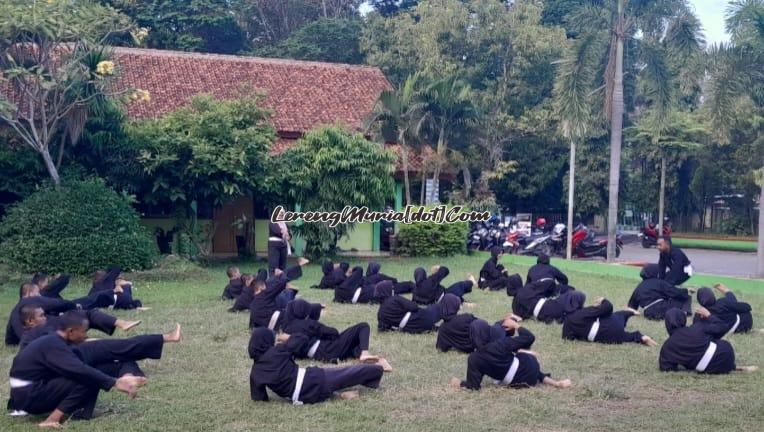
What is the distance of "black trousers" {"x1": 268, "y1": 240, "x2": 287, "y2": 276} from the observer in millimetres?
15727

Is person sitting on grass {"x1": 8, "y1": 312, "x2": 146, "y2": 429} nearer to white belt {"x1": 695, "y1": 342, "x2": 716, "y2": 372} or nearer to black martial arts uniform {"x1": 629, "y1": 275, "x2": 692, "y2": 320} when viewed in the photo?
white belt {"x1": 695, "y1": 342, "x2": 716, "y2": 372}

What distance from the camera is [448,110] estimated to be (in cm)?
2169

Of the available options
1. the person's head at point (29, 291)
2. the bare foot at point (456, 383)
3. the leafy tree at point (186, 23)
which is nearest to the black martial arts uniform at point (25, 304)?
the person's head at point (29, 291)

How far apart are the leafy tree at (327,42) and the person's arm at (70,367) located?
89.4ft

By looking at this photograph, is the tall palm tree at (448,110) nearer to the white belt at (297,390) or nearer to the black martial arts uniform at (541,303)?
the black martial arts uniform at (541,303)

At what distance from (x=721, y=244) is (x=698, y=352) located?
2282 centimetres

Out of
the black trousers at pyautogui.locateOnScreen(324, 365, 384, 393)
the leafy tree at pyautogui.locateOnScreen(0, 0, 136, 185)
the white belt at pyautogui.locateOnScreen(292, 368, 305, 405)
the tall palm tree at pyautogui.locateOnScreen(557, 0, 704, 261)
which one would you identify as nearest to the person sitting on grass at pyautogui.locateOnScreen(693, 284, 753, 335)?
the black trousers at pyautogui.locateOnScreen(324, 365, 384, 393)

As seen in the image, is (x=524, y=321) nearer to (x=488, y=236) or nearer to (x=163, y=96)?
(x=488, y=236)

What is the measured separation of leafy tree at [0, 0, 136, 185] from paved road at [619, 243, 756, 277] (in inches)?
569

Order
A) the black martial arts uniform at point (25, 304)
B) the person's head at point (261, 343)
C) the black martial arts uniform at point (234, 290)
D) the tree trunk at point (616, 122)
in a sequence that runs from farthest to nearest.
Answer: the tree trunk at point (616, 122)
the black martial arts uniform at point (234, 290)
the black martial arts uniform at point (25, 304)
the person's head at point (261, 343)

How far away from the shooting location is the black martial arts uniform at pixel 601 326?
392 inches

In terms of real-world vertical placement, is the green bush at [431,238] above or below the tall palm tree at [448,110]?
below

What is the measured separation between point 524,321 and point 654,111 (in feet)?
38.4

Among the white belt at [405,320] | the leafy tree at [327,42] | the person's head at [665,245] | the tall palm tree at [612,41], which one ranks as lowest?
the white belt at [405,320]
